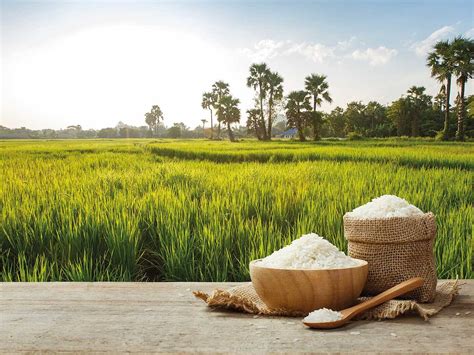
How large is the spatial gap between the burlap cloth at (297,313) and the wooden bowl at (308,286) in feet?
0.16

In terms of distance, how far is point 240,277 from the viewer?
3062 mm

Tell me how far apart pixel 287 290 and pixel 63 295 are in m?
0.88

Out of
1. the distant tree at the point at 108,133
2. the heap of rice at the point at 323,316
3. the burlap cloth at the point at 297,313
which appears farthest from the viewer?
the distant tree at the point at 108,133

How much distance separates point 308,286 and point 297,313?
114 mm

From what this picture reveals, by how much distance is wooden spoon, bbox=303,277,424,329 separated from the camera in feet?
5.60

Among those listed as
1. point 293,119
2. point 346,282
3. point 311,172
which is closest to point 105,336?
point 346,282

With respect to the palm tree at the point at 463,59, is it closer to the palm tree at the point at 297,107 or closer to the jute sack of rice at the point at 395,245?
the palm tree at the point at 297,107

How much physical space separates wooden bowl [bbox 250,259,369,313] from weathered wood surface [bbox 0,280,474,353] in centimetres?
7

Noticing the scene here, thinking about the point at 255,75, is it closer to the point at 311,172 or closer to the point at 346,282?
the point at 311,172

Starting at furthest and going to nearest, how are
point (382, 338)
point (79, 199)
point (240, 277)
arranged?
point (79, 199)
point (240, 277)
point (382, 338)

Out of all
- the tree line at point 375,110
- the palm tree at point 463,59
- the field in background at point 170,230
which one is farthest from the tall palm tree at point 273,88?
the field in background at point 170,230

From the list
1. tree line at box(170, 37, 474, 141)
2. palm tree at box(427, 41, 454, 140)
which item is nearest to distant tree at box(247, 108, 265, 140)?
tree line at box(170, 37, 474, 141)

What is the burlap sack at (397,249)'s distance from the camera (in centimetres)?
196

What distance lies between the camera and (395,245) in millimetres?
1982
